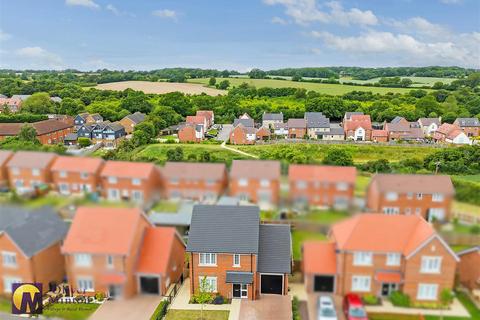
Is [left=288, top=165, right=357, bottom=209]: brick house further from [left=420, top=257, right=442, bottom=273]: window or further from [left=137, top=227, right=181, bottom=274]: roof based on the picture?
[left=137, top=227, right=181, bottom=274]: roof

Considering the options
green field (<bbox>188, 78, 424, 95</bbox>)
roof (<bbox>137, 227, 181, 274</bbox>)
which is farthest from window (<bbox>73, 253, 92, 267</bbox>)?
green field (<bbox>188, 78, 424, 95</bbox>)

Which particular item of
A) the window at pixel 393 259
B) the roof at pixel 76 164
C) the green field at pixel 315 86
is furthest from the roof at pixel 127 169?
the green field at pixel 315 86

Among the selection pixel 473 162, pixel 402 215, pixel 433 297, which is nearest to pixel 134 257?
pixel 402 215

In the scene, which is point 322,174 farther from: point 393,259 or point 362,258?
point 393,259

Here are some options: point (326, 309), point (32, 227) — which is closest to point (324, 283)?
point (326, 309)

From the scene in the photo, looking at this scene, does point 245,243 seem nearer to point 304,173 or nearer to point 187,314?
point 187,314

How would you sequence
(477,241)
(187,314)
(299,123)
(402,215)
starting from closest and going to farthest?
(402,215)
(477,241)
(187,314)
(299,123)
